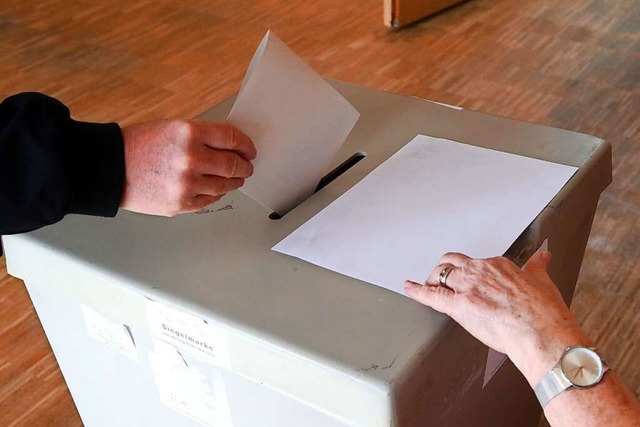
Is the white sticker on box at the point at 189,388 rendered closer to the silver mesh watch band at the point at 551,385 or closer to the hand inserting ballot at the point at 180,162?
the hand inserting ballot at the point at 180,162

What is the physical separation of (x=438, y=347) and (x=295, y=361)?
121 millimetres

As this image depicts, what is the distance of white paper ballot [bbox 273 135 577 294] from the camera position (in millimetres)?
690

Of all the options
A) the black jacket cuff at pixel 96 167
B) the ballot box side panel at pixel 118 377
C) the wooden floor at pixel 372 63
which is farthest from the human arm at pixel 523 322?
the wooden floor at pixel 372 63

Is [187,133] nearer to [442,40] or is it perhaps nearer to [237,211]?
[237,211]

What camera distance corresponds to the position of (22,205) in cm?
66

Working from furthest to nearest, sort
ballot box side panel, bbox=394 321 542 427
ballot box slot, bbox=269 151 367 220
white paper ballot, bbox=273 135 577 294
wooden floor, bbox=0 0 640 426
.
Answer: wooden floor, bbox=0 0 640 426 → ballot box slot, bbox=269 151 367 220 → white paper ballot, bbox=273 135 577 294 → ballot box side panel, bbox=394 321 542 427

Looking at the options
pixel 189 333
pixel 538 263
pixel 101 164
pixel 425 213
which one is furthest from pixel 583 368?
pixel 101 164

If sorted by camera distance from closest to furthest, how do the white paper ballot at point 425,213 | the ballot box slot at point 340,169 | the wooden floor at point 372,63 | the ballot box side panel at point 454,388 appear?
the ballot box side panel at point 454,388 < the white paper ballot at point 425,213 < the ballot box slot at point 340,169 < the wooden floor at point 372,63

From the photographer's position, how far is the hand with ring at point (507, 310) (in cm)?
61

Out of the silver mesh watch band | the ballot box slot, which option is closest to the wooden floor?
the ballot box slot

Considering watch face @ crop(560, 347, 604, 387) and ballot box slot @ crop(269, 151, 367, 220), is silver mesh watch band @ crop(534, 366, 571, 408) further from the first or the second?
ballot box slot @ crop(269, 151, 367, 220)

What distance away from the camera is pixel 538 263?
68 centimetres

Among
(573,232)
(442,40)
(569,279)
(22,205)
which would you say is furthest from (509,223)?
(442,40)

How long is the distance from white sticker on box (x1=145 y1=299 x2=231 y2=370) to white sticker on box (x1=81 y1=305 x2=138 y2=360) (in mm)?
68
